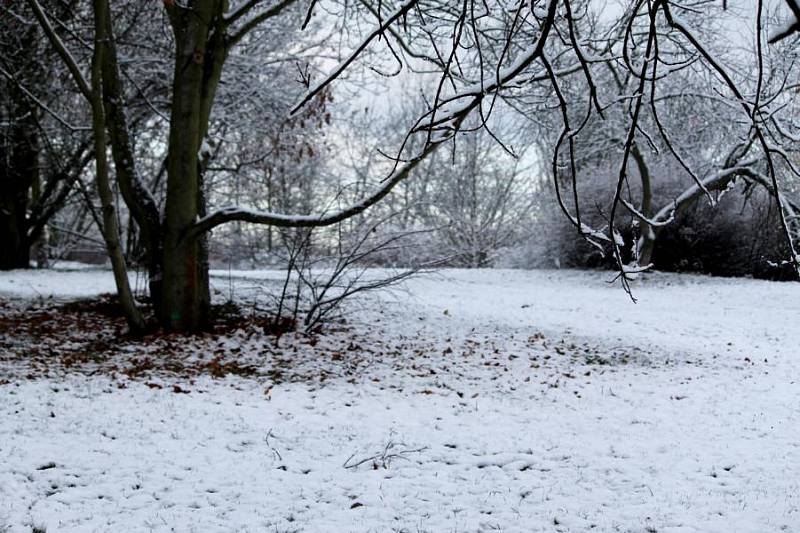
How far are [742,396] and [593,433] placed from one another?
2024mm

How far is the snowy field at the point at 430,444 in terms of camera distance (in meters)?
3.41

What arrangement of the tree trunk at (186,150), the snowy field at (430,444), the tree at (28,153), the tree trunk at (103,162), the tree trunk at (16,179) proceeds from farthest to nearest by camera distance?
the tree trunk at (16,179) → the tree at (28,153) → the tree trunk at (186,150) → the tree trunk at (103,162) → the snowy field at (430,444)

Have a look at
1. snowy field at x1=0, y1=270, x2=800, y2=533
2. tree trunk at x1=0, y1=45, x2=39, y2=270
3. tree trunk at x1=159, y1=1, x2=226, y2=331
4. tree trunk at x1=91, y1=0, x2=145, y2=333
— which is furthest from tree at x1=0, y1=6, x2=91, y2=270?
snowy field at x1=0, y1=270, x2=800, y2=533

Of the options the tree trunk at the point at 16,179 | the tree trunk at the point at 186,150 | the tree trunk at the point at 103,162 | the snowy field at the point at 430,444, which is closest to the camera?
the snowy field at the point at 430,444

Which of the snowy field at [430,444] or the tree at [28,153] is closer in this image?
the snowy field at [430,444]

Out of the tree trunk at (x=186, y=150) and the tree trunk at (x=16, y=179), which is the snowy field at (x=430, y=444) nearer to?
the tree trunk at (x=186, y=150)

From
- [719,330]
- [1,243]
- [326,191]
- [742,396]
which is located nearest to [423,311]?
[719,330]

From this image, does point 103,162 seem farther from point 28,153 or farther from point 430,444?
point 28,153

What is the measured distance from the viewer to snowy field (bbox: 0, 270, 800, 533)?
3.41 meters

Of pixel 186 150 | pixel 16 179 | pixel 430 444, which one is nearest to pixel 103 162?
pixel 186 150

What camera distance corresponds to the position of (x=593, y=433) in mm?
4914

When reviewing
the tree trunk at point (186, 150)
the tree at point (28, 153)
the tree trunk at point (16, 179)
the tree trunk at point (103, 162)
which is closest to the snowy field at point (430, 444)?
the tree trunk at point (186, 150)

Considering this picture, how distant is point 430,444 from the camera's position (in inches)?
178

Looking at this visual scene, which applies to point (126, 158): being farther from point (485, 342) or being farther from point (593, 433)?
point (593, 433)
